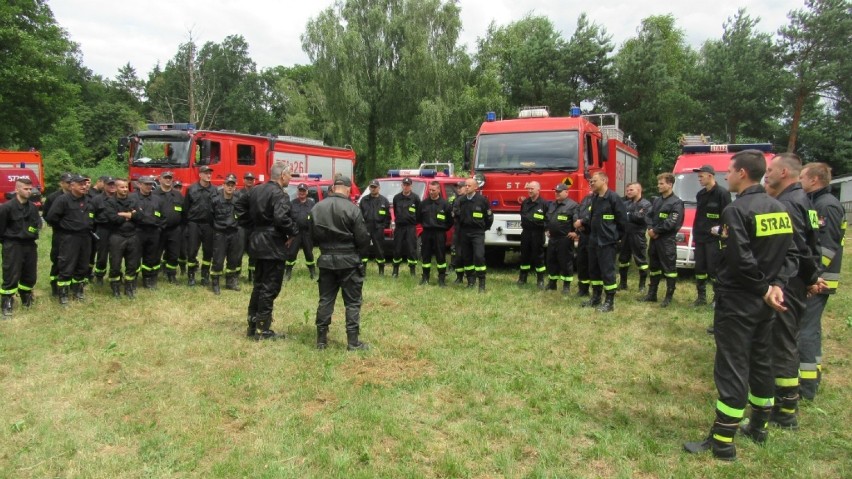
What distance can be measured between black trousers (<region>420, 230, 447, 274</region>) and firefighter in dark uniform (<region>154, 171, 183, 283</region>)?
13.8ft

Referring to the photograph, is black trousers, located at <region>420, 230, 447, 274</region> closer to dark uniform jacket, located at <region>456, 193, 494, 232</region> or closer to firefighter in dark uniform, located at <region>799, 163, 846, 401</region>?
dark uniform jacket, located at <region>456, 193, 494, 232</region>

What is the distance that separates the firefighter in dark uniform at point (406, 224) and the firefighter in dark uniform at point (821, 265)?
6.31m

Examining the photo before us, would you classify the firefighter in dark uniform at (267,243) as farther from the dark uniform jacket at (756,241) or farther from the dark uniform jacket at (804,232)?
the dark uniform jacket at (804,232)


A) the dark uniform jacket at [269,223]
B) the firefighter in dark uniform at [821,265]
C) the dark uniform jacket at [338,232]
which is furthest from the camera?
the dark uniform jacket at [269,223]

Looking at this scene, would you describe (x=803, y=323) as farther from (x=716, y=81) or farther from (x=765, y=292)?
(x=716, y=81)

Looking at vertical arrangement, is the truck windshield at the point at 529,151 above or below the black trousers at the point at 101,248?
above

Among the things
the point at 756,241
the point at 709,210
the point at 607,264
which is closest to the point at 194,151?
the point at 607,264

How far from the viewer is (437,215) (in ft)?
Result: 31.7

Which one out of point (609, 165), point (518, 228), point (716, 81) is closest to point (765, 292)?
point (518, 228)

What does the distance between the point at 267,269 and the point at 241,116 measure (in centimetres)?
5802

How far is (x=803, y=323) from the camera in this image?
466cm

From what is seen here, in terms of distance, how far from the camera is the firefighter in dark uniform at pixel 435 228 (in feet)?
31.8

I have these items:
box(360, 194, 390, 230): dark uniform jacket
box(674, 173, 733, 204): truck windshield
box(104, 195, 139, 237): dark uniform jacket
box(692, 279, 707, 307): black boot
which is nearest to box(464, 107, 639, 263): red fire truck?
box(360, 194, 390, 230): dark uniform jacket

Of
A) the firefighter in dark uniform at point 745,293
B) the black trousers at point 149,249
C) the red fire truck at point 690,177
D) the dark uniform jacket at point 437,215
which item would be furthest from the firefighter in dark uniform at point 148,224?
the red fire truck at point 690,177
